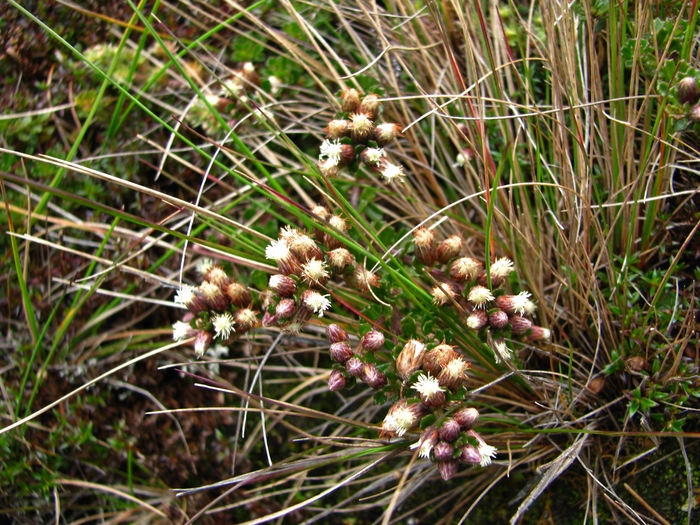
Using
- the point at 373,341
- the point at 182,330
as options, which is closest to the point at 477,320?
the point at 373,341

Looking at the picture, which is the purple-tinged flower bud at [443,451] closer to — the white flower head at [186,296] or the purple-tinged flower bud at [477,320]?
the purple-tinged flower bud at [477,320]

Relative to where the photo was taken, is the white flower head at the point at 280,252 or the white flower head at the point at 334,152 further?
the white flower head at the point at 334,152

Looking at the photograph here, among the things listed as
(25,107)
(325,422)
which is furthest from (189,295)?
(25,107)

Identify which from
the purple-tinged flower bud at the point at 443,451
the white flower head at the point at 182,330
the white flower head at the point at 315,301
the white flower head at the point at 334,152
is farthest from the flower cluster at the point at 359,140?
the purple-tinged flower bud at the point at 443,451

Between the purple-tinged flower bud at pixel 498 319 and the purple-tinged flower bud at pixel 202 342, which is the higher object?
the purple-tinged flower bud at pixel 202 342

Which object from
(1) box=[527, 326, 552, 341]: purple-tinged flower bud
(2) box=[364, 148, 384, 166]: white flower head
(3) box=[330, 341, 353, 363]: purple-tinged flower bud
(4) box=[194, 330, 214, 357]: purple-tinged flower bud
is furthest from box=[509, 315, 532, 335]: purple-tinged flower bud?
(4) box=[194, 330, 214, 357]: purple-tinged flower bud

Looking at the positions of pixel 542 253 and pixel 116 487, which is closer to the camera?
pixel 542 253

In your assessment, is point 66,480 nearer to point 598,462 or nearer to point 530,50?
point 598,462
